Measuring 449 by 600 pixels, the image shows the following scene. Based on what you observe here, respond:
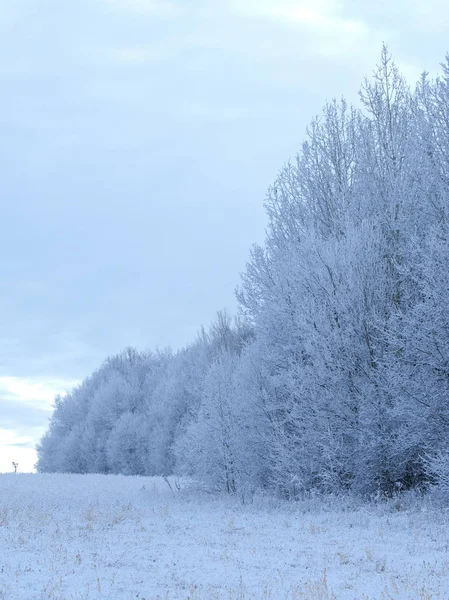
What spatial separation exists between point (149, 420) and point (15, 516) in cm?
3927

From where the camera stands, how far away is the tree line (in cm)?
1878

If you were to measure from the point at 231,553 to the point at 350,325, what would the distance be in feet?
33.4

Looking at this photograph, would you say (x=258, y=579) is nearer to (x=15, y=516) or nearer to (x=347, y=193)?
(x=15, y=516)

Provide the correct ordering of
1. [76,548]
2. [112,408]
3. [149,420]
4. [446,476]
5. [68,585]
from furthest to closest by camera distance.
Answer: [112,408] < [149,420] < [446,476] < [76,548] < [68,585]

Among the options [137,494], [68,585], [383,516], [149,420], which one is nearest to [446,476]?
[383,516]

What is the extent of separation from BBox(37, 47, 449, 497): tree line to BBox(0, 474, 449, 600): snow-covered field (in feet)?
6.57

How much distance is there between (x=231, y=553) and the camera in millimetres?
11859

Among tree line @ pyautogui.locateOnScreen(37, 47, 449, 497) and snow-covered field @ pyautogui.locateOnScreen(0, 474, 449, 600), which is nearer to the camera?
snow-covered field @ pyautogui.locateOnScreen(0, 474, 449, 600)

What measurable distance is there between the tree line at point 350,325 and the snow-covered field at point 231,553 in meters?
2.00

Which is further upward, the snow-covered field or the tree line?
the tree line

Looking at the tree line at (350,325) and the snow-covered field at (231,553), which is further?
the tree line at (350,325)

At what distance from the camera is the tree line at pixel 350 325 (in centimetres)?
1878

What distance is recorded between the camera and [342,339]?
20.6 metres

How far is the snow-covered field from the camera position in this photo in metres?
9.05
